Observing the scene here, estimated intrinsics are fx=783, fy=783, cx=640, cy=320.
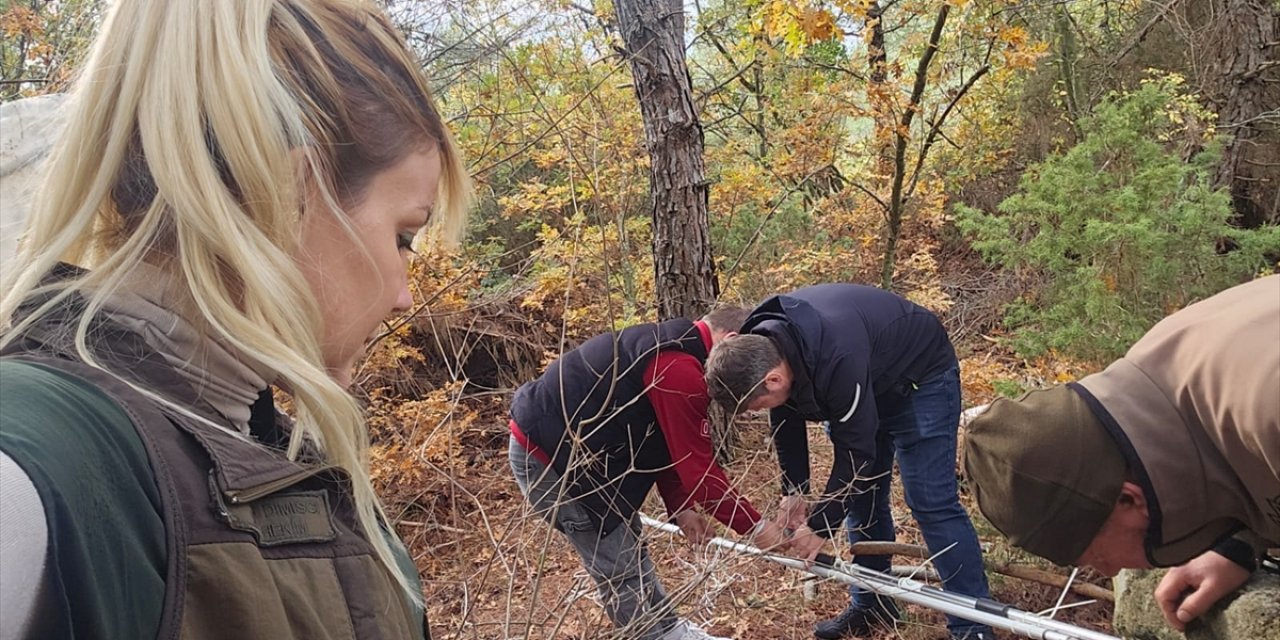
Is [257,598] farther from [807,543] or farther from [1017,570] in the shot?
[1017,570]

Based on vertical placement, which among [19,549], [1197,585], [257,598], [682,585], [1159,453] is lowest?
[682,585]

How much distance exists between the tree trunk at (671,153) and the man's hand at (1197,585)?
3.28 metres

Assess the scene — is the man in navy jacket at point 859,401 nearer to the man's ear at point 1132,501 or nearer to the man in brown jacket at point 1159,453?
the man in brown jacket at point 1159,453

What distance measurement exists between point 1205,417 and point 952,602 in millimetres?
2202

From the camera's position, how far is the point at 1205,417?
1.37 metres

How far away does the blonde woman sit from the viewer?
1.83ft

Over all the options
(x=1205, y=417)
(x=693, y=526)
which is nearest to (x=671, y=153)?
(x=693, y=526)

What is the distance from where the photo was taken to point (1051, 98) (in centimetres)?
858

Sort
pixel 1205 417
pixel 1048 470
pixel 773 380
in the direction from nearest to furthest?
pixel 1205 417, pixel 1048 470, pixel 773 380

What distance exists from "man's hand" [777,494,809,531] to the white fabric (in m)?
3.24

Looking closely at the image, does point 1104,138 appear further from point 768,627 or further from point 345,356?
point 345,356

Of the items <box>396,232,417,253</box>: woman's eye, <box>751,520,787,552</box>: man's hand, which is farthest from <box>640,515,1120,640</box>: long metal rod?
<box>396,232,417,253</box>: woman's eye

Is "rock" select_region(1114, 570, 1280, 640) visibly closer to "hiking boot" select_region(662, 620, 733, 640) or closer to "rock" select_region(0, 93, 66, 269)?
"hiking boot" select_region(662, 620, 733, 640)

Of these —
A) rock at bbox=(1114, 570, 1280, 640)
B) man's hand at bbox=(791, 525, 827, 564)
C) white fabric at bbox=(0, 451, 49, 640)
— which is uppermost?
white fabric at bbox=(0, 451, 49, 640)
